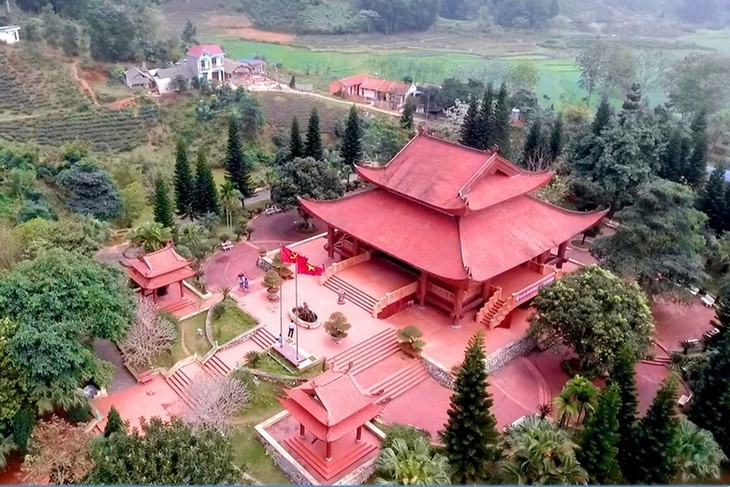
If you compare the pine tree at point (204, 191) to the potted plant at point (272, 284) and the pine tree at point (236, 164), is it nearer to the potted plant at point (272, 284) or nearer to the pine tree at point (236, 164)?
the pine tree at point (236, 164)

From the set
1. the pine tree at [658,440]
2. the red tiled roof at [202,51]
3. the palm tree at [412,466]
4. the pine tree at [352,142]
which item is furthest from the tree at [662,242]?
the red tiled roof at [202,51]

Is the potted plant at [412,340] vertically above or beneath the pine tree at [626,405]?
beneath

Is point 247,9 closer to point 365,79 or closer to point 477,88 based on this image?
point 365,79

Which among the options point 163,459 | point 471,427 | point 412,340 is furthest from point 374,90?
point 163,459

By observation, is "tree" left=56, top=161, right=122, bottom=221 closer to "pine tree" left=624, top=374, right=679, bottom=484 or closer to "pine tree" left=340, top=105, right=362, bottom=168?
"pine tree" left=340, top=105, right=362, bottom=168

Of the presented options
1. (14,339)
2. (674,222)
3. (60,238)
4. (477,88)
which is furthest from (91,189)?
(477,88)

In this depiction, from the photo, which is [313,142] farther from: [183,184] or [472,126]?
[472,126]
